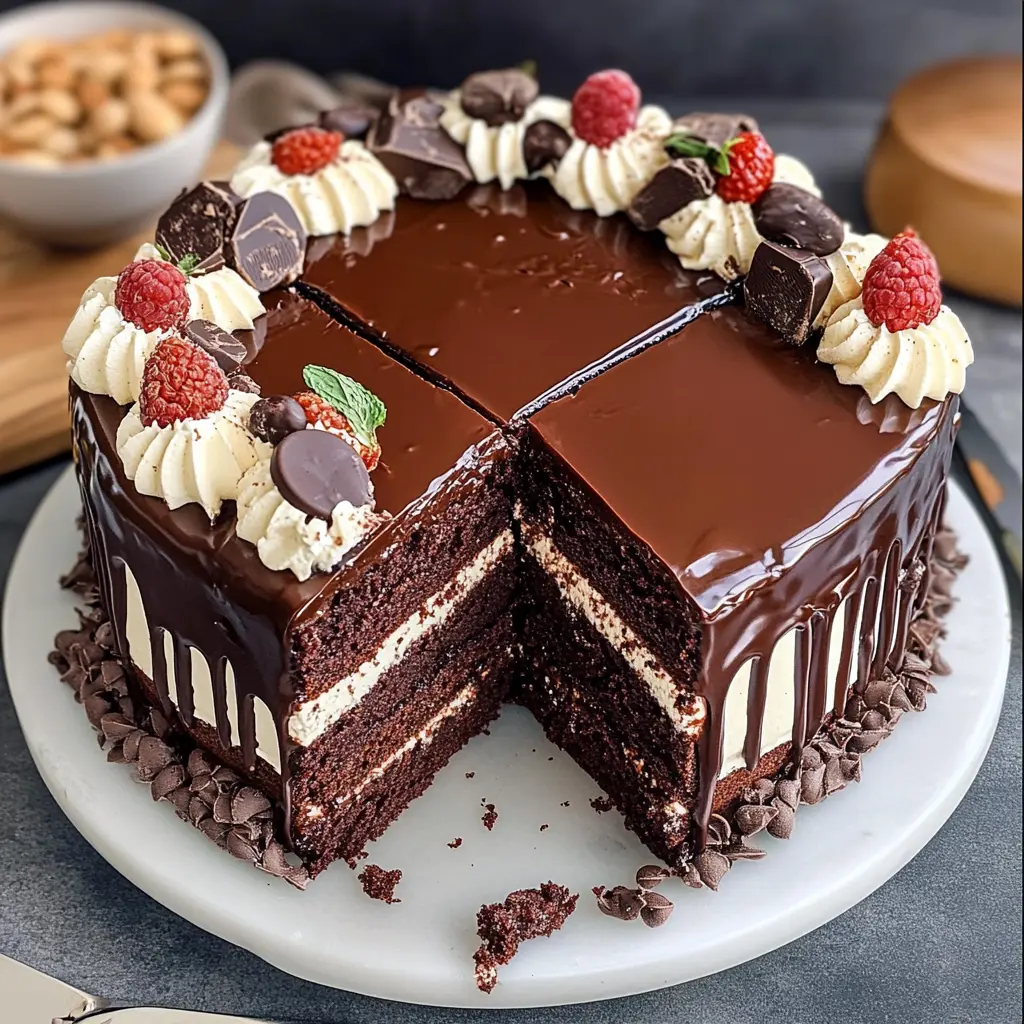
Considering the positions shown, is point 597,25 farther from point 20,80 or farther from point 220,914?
point 220,914

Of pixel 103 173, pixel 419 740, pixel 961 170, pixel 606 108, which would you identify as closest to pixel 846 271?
pixel 606 108

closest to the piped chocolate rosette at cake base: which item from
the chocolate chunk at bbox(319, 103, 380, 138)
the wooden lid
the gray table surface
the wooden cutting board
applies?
the chocolate chunk at bbox(319, 103, 380, 138)

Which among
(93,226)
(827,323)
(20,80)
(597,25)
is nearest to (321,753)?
(827,323)

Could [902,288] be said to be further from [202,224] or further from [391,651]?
[202,224]

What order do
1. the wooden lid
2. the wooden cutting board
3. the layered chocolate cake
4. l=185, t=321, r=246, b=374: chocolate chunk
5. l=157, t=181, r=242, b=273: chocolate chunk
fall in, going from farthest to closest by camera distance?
the wooden lid < the wooden cutting board < l=157, t=181, r=242, b=273: chocolate chunk < l=185, t=321, r=246, b=374: chocolate chunk < the layered chocolate cake

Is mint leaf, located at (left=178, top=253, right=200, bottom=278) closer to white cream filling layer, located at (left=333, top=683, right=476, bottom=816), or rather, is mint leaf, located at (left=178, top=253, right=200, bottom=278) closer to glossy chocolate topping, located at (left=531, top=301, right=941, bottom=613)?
glossy chocolate topping, located at (left=531, top=301, right=941, bottom=613)

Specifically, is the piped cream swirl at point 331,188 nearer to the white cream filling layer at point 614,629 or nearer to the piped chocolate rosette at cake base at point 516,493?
the piped chocolate rosette at cake base at point 516,493
